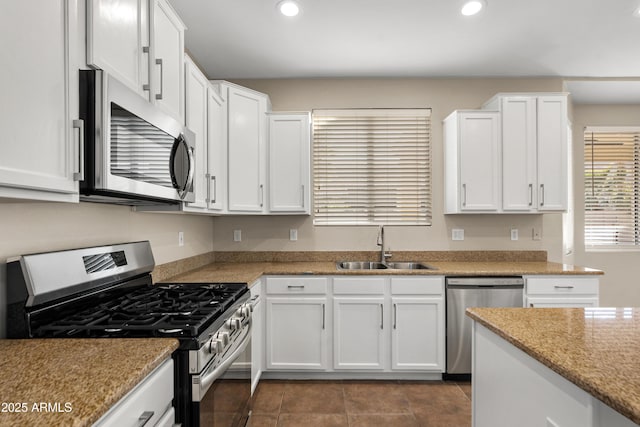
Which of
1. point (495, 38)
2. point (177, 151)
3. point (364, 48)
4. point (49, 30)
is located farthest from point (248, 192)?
point (495, 38)

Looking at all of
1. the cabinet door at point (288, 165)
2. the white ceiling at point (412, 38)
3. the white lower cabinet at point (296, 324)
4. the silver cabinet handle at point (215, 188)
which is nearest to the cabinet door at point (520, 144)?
the white ceiling at point (412, 38)

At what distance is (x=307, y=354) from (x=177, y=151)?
6.25 feet

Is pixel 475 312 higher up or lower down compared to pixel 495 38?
lower down

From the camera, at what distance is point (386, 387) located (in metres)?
2.81

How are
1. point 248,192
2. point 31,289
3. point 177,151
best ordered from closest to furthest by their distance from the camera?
point 31,289, point 177,151, point 248,192

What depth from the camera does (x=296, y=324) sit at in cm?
288

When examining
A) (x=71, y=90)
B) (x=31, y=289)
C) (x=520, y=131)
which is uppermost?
(x=520, y=131)

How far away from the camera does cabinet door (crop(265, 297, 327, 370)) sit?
9.42ft

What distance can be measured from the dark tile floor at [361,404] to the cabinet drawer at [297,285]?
731 mm

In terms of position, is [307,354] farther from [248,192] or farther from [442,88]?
[442,88]

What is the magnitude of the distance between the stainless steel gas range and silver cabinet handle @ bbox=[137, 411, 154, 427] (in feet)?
0.63

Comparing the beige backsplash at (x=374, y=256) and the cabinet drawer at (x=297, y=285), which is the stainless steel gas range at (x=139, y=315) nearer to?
the cabinet drawer at (x=297, y=285)

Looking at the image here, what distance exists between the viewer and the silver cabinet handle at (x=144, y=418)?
98cm

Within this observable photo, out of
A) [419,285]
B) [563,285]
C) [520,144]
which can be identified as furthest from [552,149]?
[419,285]
